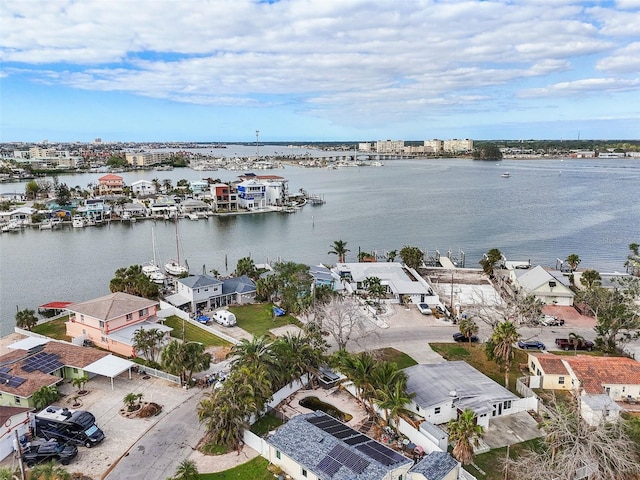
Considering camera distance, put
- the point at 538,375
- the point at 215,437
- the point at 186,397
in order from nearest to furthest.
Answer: the point at 215,437 < the point at 186,397 < the point at 538,375

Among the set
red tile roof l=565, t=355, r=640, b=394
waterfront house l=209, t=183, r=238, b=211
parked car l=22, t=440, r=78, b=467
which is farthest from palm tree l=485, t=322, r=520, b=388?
waterfront house l=209, t=183, r=238, b=211

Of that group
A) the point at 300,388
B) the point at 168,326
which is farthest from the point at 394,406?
the point at 168,326

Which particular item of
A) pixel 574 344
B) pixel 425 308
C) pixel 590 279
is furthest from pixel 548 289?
pixel 425 308

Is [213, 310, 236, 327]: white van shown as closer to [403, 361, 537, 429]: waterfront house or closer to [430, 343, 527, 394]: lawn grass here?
[430, 343, 527, 394]: lawn grass

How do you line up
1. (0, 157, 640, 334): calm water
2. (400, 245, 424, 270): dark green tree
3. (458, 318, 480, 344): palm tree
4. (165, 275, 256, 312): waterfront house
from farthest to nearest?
(0, 157, 640, 334): calm water, (400, 245, 424, 270): dark green tree, (165, 275, 256, 312): waterfront house, (458, 318, 480, 344): palm tree

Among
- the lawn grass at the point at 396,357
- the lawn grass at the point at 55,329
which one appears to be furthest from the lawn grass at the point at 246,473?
the lawn grass at the point at 55,329

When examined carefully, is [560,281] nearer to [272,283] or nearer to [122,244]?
[272,283]

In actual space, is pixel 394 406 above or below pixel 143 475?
above
